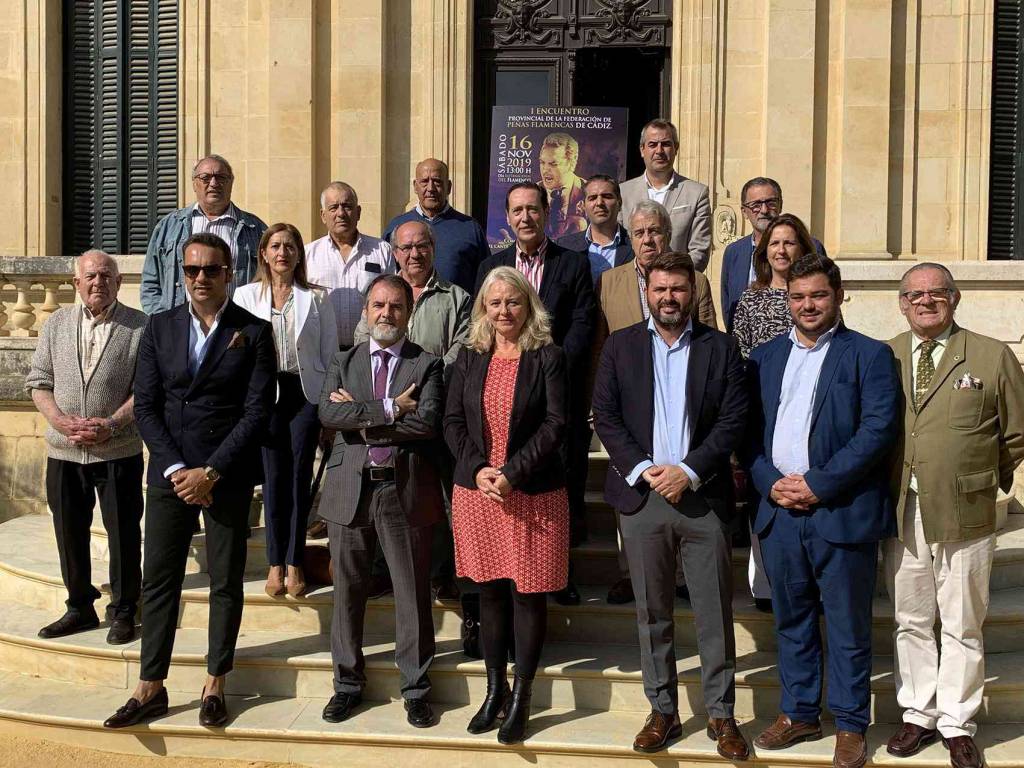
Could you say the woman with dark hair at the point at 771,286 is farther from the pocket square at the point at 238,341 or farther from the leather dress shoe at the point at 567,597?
the pocket square at the point at 238,341

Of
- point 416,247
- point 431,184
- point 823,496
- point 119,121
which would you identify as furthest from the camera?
point 119,121

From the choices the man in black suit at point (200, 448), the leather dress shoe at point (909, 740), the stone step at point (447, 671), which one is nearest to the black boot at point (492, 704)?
the stone step at point (447, 671)

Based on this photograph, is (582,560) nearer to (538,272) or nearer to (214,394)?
(538,272)

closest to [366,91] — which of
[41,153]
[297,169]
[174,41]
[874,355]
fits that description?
[297,169]

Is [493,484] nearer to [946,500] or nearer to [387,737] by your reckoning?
[387,737]

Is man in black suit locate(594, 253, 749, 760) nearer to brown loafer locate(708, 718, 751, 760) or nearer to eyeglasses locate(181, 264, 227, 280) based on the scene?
brown loafer locate(708, 718, 751, 760)

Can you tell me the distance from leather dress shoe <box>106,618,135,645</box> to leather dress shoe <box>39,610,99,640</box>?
25cm

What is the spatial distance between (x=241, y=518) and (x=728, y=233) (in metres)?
6.02

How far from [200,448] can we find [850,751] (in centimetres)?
321

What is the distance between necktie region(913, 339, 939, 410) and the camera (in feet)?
15.8

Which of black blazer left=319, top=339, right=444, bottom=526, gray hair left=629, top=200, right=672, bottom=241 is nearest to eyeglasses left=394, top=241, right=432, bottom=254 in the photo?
black blazer left=319, top=339, right=444, bottom=526

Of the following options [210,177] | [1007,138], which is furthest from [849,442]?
[1007,138]

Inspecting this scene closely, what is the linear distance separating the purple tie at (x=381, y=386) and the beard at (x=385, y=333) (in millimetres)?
88

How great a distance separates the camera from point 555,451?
195 inches
